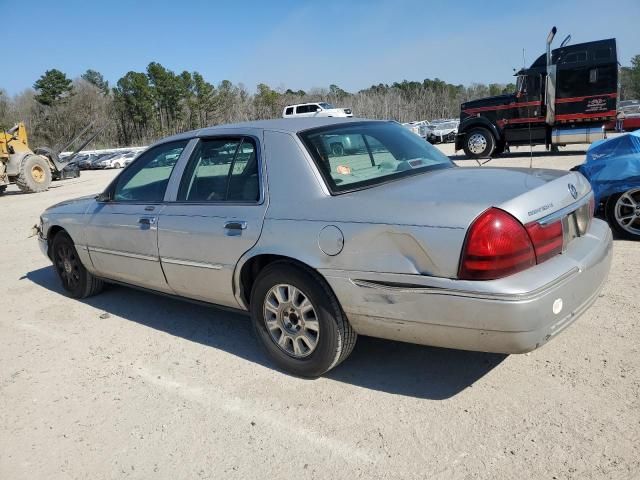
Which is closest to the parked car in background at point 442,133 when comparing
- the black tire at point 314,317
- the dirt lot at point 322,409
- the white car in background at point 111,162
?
the white car in background at point 111,162

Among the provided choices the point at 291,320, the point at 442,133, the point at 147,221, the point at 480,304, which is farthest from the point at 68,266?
the point at 442,133

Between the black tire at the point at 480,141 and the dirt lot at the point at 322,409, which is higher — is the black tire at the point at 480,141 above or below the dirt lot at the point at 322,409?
above

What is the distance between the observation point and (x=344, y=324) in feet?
10.3

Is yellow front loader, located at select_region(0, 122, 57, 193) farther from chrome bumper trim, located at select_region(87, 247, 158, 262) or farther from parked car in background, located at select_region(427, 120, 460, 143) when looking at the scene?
parked car in background, located at select_region(427, 120, 460, 143)

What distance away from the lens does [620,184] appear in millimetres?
5684

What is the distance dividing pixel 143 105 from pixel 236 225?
69.9 m

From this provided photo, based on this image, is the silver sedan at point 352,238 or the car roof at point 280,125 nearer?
the silver sedan at point 352,238

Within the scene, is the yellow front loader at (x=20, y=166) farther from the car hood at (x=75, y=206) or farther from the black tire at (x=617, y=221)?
the black tire at (x=617, y=221)

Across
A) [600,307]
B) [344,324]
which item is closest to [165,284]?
[344,324]

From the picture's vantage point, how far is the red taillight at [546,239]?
8.79ft

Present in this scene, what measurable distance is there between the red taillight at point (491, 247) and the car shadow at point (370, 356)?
3.01ft

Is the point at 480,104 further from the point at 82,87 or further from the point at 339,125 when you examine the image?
the point at 82,87

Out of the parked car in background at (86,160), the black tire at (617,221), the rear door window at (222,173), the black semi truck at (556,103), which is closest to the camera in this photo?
the rear door window at (222,173)

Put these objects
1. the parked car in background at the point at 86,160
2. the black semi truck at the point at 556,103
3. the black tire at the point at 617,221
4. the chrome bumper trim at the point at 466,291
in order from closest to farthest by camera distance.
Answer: the chrome bumper trim at the point at 466,291 → the black tire at the point at 617,221 → the black semi truck at the point at 556,103 → the parked car in background at the point at 86,160
